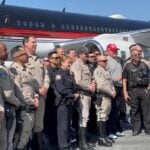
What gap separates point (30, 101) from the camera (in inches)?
262

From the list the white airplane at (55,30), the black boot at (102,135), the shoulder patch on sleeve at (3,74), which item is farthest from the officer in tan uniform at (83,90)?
the white airplane at (55,30)

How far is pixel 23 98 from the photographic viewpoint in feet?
21.3

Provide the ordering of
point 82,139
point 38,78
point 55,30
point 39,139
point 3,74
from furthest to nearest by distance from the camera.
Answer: point 55,30 < point 82,139 < point 39,139 < point 38,78 < point 3,74

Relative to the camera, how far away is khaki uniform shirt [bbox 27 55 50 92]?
726 centimetres

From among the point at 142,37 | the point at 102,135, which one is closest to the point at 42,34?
the point at 142,37

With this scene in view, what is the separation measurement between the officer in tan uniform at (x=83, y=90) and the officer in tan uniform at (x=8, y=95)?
2.29 m

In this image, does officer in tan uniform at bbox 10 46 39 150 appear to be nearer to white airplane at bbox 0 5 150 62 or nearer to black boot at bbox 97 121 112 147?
black boot at bbox 97 121 112 147

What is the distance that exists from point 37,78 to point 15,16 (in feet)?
36.3

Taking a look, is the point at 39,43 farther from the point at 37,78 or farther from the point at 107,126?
the point at 37,78

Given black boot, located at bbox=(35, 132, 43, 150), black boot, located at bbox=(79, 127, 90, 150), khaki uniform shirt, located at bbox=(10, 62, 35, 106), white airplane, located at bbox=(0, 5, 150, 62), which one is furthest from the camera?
white airplane, located at bbox=(0, 5, 150, 62)

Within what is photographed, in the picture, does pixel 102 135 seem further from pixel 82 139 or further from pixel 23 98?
pixel 23 98

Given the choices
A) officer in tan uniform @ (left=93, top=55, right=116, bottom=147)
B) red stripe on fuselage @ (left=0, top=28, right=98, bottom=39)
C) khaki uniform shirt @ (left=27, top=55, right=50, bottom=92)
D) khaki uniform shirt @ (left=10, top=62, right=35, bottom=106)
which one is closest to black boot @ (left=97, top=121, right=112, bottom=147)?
officer in tan uniform @ (left=93, top=55, right=116, bottom=147)

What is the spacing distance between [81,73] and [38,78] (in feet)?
3.74

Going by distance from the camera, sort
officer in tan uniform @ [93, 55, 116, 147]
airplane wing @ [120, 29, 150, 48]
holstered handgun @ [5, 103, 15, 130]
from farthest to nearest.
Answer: airplane wing @ [120, 29, 150, 48] → officer in tan uniform @ [93, 55, 116, 147] → holstered handgun @ [5, 103, 15, 130]
